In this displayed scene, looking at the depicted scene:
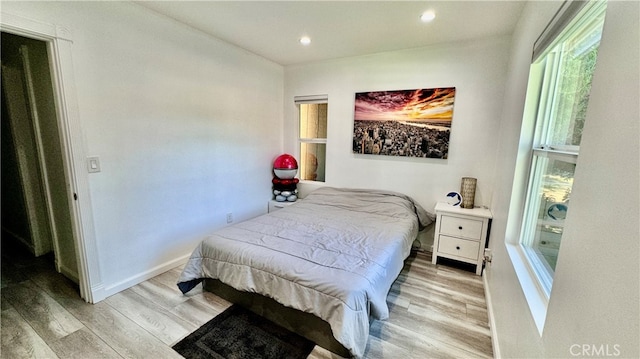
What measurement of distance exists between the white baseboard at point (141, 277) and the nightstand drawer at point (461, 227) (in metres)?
2.84

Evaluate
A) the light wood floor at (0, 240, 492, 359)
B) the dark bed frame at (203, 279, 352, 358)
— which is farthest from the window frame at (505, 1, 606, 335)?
the dark bed frame at (203, 279, 352, 358)

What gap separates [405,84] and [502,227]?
190 cm

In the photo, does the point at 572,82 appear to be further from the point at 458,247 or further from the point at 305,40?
the point at 305,40

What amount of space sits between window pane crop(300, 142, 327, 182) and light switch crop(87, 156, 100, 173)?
8.16 ft

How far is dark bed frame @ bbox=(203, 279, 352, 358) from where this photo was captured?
5.41 ft

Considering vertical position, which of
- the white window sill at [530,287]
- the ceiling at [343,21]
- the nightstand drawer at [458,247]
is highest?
the ceiling at [343,21]

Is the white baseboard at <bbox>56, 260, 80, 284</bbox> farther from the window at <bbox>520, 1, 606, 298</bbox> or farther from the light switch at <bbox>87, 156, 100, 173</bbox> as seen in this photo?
the window at <bbox>520, 1, 606, 298</bbox>

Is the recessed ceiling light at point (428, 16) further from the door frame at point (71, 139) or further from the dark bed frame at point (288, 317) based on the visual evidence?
the door frame at point (71, 139)

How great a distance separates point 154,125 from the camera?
7.80 feet

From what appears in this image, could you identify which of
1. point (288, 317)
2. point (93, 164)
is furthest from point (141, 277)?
point (288, 317)

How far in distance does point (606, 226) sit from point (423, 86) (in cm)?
266

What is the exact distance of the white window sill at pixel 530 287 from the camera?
1.03m

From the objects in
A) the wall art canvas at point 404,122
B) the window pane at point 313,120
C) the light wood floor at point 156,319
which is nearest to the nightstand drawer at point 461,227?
the light wood floor at point 156,319

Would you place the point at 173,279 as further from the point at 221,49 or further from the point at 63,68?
the point at 221,49
